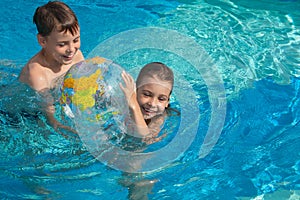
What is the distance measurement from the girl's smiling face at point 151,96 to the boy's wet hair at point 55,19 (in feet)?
2.96

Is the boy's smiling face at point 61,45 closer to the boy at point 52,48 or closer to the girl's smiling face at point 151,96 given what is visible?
the boy at point 52,48

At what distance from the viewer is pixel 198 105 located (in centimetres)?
529

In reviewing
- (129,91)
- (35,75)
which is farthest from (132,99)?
(35,75)

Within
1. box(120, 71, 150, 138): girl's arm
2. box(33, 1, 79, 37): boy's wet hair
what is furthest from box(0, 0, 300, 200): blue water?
box(33, 1, 79, 37): boy's wet hair

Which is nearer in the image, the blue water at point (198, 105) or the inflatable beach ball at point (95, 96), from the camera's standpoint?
the inflatable beach ball at point (95, 96)

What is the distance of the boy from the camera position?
437cm

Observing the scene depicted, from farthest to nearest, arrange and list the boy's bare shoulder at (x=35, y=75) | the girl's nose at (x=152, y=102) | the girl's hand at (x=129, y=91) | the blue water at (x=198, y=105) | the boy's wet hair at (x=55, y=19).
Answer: the boy's bare shoulder at (x=35, y=75), the boy's wet hair at (x=55, y=19), the blue water at (x=198, y=105), the girl's nose at (x=152, y=102), the girl's hand at (x=129, y=91)

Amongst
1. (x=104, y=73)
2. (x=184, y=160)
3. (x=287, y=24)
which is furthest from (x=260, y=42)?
(x=104, y=73)

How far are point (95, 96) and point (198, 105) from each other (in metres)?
1.74

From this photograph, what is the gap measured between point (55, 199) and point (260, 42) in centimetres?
378

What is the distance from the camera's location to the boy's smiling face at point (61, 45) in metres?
4.39

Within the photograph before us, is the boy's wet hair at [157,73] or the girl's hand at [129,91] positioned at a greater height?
the boy's wet hair at [157,73]

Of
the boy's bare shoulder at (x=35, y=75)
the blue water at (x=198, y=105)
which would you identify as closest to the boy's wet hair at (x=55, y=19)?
the boy's bare shoulder at (x=35, y=75)

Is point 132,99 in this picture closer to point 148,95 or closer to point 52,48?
point 148,95
